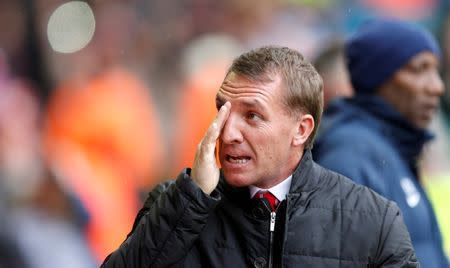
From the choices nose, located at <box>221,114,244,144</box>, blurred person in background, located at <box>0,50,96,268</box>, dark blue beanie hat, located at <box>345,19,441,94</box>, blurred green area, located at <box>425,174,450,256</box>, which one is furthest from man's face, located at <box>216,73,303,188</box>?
blurred green area, located at <box>425,174,450,256</box>

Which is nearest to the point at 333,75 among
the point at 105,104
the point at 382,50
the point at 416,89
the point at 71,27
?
the point at 382,50

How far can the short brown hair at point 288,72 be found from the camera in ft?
9.27

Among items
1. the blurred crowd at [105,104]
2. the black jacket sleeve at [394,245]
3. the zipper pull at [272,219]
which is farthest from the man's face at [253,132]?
the blurred crowd at [105,104]

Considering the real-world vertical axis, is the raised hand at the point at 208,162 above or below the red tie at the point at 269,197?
above

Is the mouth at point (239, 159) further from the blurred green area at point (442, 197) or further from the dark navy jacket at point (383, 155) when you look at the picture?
the blurred green area at point (442, 197)

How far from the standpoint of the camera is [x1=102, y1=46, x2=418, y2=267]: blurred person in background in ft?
8.98

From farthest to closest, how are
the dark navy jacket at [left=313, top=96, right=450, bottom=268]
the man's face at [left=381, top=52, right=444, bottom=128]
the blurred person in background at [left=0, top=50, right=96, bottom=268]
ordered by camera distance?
1. the blurred person in background at [left=0, top=50, right=96, bottom=268]
2. the man's face at [left=381, top=52, right=444, bottom=128]
3. the dark navy jacket at [left=313, top=96, right=450, bottom=268]

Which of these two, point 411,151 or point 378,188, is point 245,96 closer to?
point 378,188

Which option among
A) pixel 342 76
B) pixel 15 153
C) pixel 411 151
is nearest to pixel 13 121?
pixel 15 153

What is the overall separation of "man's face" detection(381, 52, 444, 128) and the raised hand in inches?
71.9

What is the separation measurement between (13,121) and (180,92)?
121 cm

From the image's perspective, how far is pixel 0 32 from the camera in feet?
18.4

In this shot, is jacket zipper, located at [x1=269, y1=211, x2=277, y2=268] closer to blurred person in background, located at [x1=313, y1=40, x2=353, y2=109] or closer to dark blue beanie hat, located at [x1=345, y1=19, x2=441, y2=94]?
dark blue beanie hat, located at [x1=345, y1=19, x2=441, y2=94]

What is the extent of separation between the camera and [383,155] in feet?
13.1
